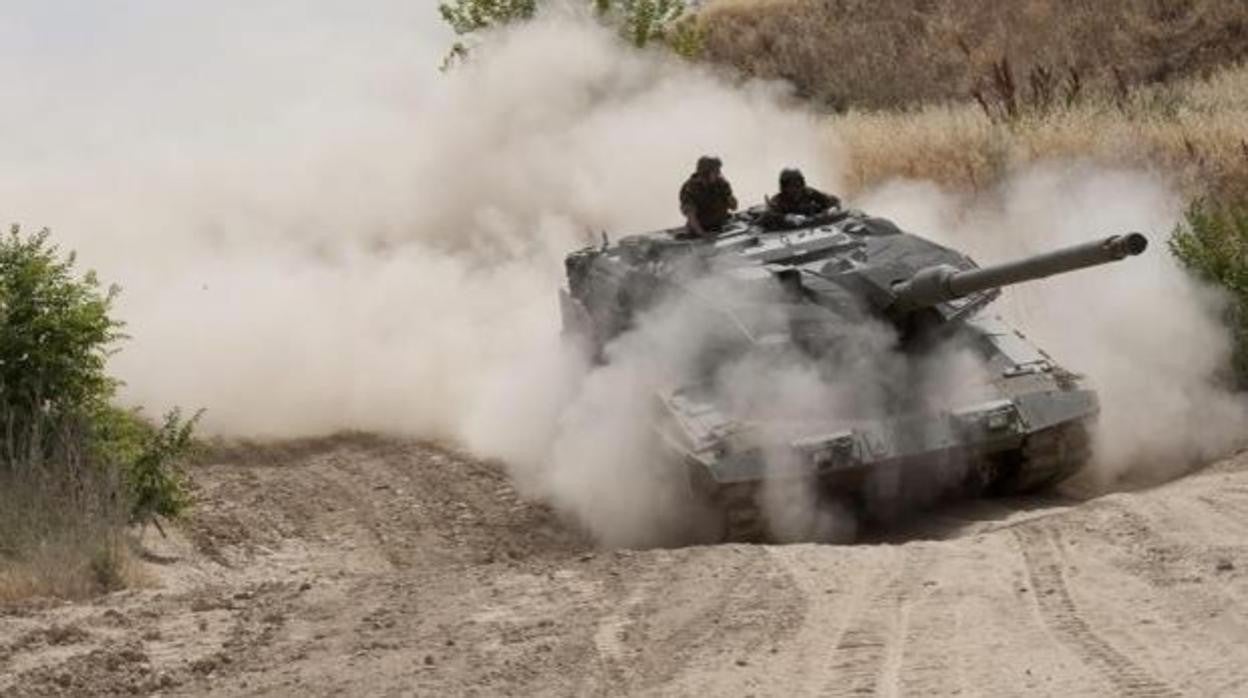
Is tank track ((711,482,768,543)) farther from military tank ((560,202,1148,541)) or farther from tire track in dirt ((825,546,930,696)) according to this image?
tire track in dirt ((825,546,930,696))

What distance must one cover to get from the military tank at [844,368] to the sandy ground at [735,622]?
64cm

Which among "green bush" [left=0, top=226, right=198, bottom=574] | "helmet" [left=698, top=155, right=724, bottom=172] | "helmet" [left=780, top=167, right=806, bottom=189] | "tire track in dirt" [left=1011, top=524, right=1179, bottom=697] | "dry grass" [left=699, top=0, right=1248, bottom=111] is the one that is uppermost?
"dry grass" [left=699, top=0, right=1248, bottom=111]

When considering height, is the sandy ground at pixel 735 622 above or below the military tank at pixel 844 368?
below

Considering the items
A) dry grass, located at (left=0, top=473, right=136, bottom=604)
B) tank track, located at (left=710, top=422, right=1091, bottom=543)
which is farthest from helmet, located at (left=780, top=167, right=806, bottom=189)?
dry grass, located at (left=0, top=473, right=136, bottom=604)

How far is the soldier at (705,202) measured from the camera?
15.3 m

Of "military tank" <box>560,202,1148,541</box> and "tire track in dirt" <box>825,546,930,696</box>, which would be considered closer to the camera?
"tire track in dirt" <box>825,546,930,696</box>

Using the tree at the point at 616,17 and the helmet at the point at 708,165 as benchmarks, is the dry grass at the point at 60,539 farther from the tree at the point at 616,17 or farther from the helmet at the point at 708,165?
the tree at the point at 616,17

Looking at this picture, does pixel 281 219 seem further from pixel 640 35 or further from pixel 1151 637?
pixel 1151 637

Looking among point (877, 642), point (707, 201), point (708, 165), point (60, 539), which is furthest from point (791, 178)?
point (877, 642)

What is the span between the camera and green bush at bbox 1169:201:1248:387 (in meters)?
15.6

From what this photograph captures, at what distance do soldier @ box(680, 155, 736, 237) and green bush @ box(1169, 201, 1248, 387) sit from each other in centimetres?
358

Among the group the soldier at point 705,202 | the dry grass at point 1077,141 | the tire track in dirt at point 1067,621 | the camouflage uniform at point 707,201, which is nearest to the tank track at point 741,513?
the tire track in dirt at point 1067,621

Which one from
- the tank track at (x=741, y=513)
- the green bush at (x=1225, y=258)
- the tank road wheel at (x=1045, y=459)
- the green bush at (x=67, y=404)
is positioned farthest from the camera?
the green bush at (x=1225, y=258)

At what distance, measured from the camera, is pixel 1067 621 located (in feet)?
27.4
